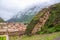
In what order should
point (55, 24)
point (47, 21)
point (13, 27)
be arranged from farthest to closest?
point (13, 27)
point (47, 21)
point (55, 24)

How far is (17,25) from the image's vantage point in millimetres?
18297

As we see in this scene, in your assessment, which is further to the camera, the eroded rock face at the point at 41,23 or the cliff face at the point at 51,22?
the eroded rock face at the point at 41,23

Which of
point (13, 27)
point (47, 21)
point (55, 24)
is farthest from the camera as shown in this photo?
point (13, 27)

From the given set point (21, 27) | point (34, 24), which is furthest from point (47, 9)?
point (21, 27)

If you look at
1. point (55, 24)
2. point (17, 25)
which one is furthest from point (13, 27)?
point (55, 24)

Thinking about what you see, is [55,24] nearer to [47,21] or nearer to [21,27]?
[47,21]

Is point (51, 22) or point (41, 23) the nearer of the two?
point (51, 22)

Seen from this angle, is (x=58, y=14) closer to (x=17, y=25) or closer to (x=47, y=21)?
(x=47, y=21)

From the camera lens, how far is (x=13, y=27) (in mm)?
17844

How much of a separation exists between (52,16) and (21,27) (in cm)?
541

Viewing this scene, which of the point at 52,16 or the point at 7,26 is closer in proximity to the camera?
the point at 52,16

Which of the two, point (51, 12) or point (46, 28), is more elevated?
point (51, 12)

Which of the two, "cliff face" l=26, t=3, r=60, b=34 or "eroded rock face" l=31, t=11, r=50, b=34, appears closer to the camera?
"cliff face" l=26, t=3, r=60, b=34

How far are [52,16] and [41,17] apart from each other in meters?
0.85
